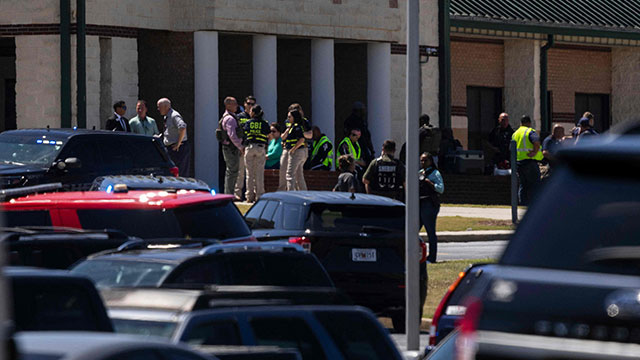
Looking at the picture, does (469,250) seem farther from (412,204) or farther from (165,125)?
(412,204)

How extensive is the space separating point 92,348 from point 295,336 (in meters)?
2.77

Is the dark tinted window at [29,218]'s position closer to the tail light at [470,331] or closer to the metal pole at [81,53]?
the tail light at [470,331]

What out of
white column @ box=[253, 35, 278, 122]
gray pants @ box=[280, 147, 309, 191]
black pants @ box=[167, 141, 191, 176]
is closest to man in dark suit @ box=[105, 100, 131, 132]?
black pants @ box=[167, 141, 191, 176]

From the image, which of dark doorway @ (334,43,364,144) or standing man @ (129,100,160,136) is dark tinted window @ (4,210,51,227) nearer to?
standing man @ (129,100,160,136)

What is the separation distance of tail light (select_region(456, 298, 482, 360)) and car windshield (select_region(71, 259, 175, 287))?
155 inches

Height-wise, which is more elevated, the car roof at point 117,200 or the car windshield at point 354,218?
the car roof at point 117,200

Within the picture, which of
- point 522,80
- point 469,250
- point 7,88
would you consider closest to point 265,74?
point 7,88

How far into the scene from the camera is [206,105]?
35.2 m

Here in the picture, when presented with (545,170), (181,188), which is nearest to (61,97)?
(545,170)

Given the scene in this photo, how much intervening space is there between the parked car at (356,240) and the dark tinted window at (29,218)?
2.53m

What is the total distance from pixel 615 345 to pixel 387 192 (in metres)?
16.7

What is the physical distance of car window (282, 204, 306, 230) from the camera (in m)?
16.0

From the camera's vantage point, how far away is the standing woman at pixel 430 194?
22.0 metres

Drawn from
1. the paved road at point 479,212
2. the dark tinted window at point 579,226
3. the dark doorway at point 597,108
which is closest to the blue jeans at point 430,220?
the paved road at point 479,212
